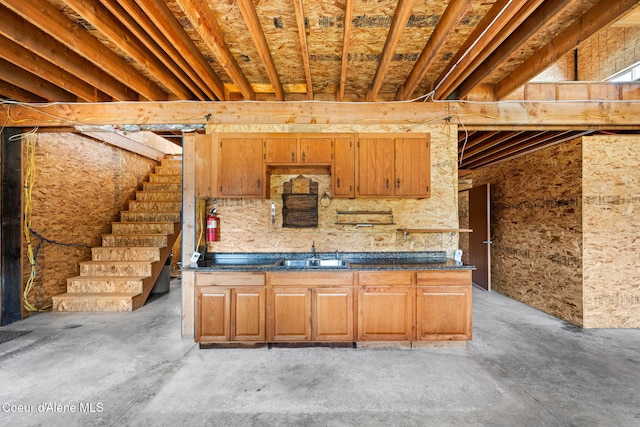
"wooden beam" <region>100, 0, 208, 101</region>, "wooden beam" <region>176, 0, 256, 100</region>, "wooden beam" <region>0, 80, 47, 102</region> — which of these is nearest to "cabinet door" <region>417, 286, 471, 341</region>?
"wooden beam" <region>176, 0, 256, 100</region>

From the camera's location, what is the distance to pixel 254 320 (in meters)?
3.12

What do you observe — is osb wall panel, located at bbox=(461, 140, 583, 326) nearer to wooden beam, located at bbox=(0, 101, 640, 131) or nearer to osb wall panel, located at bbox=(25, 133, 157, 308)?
wooden beam, located at bbox=(0, 101, 640, 131)

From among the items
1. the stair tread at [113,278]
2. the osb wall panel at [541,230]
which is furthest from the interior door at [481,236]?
the stair tread at [113,278]

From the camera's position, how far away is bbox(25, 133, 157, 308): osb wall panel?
4453 millimetres

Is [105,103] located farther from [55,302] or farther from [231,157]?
[55,302]

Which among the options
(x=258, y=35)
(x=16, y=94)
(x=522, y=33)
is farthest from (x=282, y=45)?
(x=16, y=94)

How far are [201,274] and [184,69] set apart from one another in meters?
2.27

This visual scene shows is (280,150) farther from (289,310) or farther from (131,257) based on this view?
(131,257)

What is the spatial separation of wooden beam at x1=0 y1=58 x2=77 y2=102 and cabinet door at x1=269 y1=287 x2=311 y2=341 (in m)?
3.91

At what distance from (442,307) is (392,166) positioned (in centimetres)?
176

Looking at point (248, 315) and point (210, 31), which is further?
point (248, 315)

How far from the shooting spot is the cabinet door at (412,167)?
3582 mm

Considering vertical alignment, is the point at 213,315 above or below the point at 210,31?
below

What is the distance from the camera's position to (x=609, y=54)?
14.1 ft
